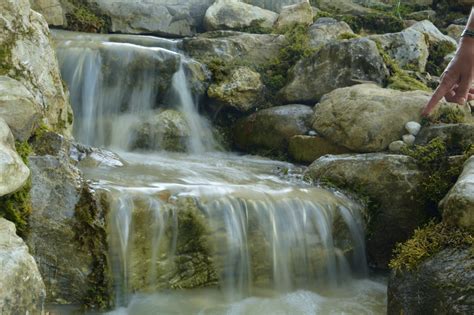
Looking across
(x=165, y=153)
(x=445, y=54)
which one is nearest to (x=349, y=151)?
(x=165, y=153)

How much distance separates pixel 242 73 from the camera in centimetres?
907

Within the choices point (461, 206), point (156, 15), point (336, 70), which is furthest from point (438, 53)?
point (461, 206)

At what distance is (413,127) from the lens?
22.7 feet

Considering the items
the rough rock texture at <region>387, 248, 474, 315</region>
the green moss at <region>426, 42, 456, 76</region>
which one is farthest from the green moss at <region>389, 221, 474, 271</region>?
the green moss at <region>426, 42, 456, 76</region>

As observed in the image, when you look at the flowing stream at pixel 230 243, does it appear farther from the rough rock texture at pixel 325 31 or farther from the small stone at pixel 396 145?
the rough rock texture at pixel 325 31

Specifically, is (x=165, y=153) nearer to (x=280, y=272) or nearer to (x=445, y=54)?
(x=280, y=272)

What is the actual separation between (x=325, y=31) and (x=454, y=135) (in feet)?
16.3

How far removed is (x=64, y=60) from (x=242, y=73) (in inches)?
113

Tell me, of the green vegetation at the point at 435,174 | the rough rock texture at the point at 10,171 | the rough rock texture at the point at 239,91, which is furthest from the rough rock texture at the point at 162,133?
the rough rock texture at the point at 10,171

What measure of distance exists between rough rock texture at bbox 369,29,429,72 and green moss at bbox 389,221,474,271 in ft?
20.4

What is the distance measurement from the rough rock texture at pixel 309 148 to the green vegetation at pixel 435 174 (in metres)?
1.60

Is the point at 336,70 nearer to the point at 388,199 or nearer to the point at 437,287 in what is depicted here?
the point at 388,199

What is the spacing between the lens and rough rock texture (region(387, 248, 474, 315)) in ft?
12.0

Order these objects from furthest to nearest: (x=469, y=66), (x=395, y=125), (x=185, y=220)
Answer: (x=395, y=125), (x=185, y=220), (x=469, y=66)
